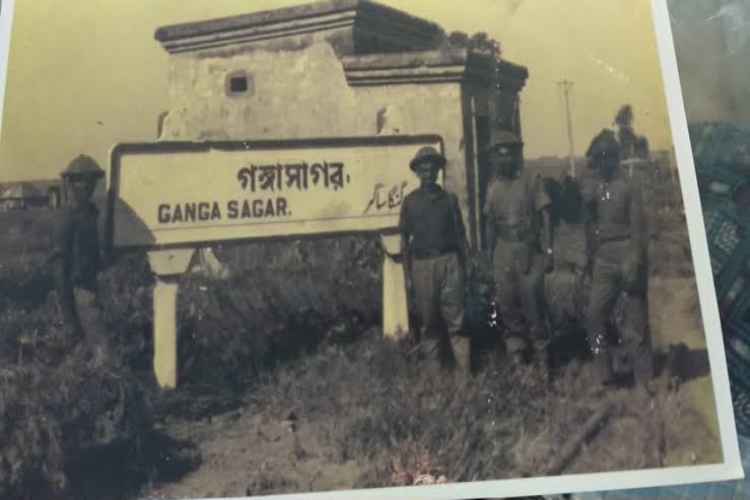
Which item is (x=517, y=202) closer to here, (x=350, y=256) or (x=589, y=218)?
(x=589, y=218)

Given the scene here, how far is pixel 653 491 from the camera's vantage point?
2.29 feet

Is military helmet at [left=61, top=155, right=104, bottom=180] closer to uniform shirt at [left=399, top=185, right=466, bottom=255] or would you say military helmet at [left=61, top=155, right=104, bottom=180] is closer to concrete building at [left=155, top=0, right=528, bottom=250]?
concrete building at [left=155, top=0, right=528, bottom=250]

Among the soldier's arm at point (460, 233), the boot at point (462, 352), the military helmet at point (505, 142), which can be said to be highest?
the military helmet at point (505, 142)

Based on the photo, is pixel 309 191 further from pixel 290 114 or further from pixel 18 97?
pixel 18 97

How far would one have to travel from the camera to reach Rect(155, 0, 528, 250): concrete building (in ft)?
2.49

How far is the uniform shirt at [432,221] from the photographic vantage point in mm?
739

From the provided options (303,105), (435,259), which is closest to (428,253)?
(435,259)

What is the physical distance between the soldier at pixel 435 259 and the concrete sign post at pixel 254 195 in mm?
12

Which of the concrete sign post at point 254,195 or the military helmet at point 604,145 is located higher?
A: the military helmet at point 604,145

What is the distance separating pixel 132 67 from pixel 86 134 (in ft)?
0.30

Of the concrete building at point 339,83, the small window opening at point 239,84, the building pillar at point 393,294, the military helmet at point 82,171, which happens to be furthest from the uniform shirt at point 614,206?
the military helmet at point 82,171

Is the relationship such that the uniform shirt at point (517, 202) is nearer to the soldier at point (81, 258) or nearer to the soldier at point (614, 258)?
the soldier at point (614, 258)

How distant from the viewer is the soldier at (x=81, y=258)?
0.72 m

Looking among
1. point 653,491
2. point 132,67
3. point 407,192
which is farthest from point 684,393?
point 132,67
